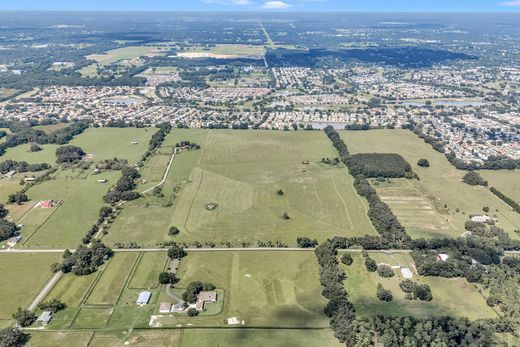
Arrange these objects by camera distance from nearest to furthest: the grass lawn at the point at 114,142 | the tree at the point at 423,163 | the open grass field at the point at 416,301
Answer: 1. the open grass field at the point at 416,301
2. the tree at the point at 423,163
3. the grass lawn at the point at 114,142

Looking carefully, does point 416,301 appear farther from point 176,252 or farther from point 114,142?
point 114,142

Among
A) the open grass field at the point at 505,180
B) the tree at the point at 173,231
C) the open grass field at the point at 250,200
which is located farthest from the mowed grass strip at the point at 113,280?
the open grass field at the point at 505,180

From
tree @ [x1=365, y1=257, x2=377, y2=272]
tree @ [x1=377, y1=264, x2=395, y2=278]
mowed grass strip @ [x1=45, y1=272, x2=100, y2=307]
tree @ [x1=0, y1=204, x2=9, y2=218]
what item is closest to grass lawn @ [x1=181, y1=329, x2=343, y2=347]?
tree @ [x1=377, y1=264, x2=395, y2=278]

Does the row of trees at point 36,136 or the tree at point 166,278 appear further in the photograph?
the row of trees at point 36,136

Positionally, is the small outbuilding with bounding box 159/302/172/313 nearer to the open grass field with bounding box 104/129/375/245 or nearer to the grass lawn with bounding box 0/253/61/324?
the open grass field with bounding box 104/129/375/245

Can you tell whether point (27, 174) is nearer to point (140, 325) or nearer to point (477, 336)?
point (140, 325)

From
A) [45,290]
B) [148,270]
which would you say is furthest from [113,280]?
[45,290]

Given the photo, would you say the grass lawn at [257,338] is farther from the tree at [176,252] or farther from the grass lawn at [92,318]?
the tree at [176,252]
